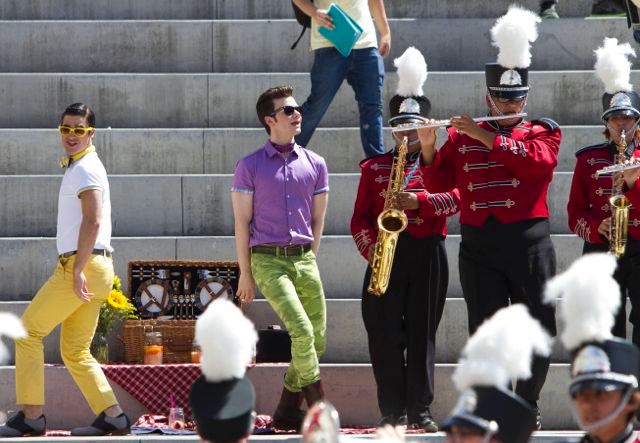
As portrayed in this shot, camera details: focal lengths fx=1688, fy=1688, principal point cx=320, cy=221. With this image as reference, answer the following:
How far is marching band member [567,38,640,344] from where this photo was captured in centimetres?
952

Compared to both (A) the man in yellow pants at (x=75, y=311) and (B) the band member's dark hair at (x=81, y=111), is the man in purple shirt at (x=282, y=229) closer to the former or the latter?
(A) the man in yellow pants at (x=75, y=311)

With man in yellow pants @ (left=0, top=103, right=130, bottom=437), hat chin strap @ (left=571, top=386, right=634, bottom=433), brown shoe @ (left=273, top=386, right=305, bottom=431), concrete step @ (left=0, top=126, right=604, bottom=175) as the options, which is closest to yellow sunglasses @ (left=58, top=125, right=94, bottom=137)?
man in yellow pants @ (left=0, top=103, right=130, bottom=437)

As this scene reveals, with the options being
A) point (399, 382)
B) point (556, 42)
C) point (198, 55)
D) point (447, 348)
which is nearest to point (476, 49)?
point (556, 42)

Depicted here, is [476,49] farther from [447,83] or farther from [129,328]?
[129,328]

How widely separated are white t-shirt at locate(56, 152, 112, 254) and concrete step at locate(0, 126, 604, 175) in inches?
112

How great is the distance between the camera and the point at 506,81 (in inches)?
368

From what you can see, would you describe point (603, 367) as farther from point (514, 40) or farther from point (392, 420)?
point (514, 40)

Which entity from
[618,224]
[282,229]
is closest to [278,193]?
[282,229]

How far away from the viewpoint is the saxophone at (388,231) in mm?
9648

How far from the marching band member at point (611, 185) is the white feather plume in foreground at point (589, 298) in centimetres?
336

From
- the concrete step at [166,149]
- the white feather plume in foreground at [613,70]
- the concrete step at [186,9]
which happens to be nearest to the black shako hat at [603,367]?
the white feather plume in foreground at [613,70]

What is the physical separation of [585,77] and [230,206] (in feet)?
9.92

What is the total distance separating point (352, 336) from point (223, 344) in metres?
4.85

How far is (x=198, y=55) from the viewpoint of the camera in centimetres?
1388
